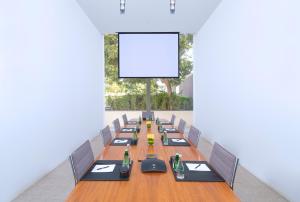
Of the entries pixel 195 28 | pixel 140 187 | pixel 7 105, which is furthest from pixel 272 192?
pixel 195 28

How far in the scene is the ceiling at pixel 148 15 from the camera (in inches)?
205

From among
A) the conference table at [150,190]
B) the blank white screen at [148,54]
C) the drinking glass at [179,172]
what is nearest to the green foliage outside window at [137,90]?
the blank white screen at [148,54]

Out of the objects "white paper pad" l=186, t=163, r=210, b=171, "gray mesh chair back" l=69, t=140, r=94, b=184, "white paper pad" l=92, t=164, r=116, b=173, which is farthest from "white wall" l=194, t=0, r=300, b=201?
"gray mesh chair back" l=69, t=140, r=94, b=184

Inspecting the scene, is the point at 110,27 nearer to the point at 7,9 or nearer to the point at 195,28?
the point at 195,28

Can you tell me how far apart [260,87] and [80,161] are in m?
2.76

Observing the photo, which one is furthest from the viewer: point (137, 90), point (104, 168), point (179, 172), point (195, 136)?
point (137, 90)

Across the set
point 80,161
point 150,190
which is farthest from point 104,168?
point 150,190

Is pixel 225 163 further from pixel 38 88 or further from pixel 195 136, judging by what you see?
pixel 38 88

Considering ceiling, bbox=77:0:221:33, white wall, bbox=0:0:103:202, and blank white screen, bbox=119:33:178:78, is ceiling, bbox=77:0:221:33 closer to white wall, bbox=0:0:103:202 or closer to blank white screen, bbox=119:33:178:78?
blank white screen, bbox=119:33:178:78

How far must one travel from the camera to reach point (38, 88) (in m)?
3.48

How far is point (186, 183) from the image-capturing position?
1620mm

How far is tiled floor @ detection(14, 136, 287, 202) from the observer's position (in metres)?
2.88

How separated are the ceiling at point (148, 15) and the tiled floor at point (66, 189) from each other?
356cm

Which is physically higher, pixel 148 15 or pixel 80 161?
pixel 148 15
